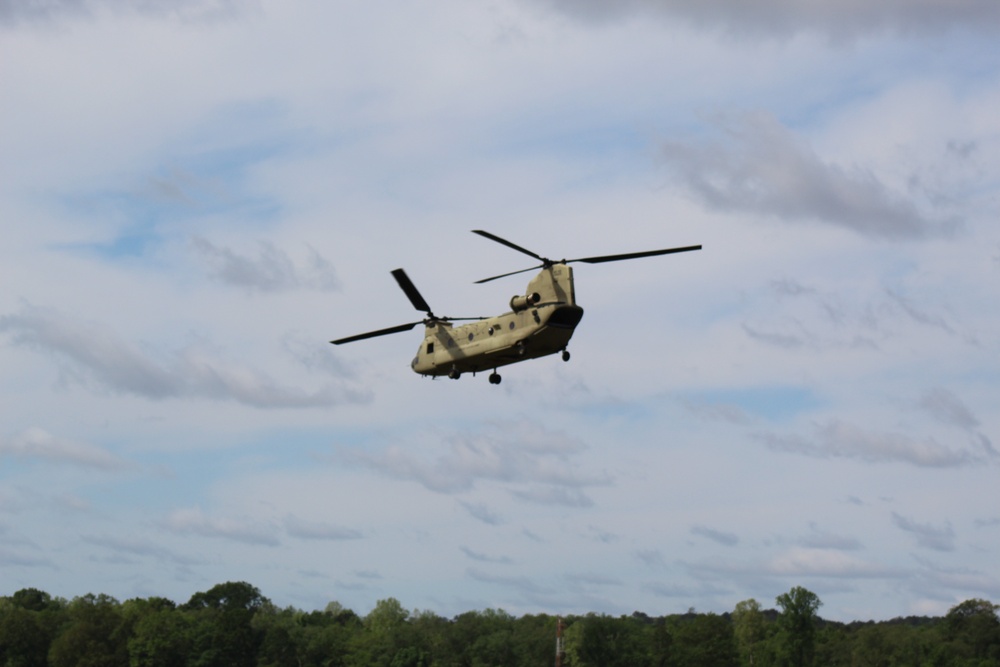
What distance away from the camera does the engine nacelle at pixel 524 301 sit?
78.9 meters

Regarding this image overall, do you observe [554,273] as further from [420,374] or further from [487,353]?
[420,374]

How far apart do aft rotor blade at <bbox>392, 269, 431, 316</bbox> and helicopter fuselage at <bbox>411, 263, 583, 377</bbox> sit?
15.3ft

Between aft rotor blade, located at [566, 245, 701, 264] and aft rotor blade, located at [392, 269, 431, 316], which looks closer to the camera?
aft rotor blade, located at [566, 245, 701, 264]

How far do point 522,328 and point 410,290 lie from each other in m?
11.3

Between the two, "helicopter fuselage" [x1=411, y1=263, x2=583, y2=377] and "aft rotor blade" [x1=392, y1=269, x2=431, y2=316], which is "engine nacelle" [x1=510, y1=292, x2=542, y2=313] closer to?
"helicopter fuselage" [x1=411, y1=263, x2=583, y2=377]

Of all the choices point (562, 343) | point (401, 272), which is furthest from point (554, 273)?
point (401, 272)

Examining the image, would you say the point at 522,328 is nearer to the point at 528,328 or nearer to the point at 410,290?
the point at 528,328

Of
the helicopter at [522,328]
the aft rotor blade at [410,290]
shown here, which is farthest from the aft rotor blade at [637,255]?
the aft rotor blade at [410,290]

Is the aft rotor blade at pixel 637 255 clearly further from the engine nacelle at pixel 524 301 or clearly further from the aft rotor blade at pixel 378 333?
the aft rotor blade at pixel 378 333

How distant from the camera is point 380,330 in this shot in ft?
287

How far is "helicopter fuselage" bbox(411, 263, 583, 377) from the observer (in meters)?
78.1

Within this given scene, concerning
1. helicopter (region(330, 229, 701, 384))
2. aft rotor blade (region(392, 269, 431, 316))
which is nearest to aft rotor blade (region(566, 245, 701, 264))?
helicopter (region(330, 229, 701, 384))

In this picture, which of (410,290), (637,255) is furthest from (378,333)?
(637,255)

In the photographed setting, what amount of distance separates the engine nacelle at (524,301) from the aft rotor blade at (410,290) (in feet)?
30.2
